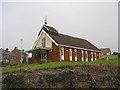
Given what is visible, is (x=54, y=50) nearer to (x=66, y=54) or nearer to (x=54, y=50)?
(x=54, y=50)

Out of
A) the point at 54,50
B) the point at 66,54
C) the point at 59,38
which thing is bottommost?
the point at 66,54

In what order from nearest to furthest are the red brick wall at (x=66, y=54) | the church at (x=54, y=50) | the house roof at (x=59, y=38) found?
the church at (x=54, y=50) → the red brick wall at (x=66, y=54) → the house roof at (x=59, y=38)

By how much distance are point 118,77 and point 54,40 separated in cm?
1552

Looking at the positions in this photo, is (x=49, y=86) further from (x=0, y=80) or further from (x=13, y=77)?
(x=0, y=80)

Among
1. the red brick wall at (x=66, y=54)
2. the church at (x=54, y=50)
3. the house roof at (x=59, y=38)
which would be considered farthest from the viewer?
the house roof at (x=59, y=38)

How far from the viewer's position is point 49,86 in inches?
293

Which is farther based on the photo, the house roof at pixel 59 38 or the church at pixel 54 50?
the house roof at pixel 59 38

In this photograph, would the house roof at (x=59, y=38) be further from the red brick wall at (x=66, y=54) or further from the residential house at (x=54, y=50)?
the red brick wall at (x=66, y=54)

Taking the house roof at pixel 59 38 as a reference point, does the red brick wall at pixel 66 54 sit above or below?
below

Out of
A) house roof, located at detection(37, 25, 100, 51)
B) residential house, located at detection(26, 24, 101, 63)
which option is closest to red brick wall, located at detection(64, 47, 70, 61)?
residential house, located at detection(26, 24, 101, 63)

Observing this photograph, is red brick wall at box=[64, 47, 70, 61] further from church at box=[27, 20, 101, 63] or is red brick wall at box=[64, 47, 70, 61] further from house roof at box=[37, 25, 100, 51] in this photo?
house roof at box=[37, 25, 100, 51]

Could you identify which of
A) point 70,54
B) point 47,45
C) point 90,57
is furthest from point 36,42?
point 90,57

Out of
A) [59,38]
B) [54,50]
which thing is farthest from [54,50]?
[59,38]

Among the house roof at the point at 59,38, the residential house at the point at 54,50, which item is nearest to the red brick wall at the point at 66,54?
the residential house at the point at 54,50
